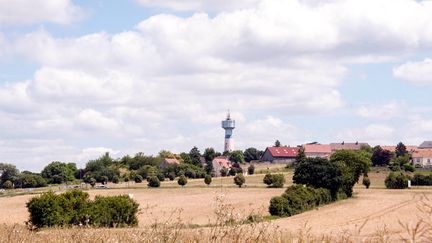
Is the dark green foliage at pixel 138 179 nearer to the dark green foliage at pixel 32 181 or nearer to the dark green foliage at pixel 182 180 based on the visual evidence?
the dark green foliage at pixel 182 180

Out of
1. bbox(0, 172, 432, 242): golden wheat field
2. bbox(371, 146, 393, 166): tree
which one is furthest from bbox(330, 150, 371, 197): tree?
bbox(371, 146, 393, 166): tree

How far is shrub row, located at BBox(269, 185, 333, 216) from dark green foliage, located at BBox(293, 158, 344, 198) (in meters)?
4.36

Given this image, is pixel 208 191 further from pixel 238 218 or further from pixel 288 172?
pixel 238 218

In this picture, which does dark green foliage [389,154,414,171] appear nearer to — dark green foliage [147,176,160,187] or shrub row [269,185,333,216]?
dark green foliage [147,176,160,187]

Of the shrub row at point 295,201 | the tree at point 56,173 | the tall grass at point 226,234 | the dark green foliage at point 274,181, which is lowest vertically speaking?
the shrub row at point 295,201

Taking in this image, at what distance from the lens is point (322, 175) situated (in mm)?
85562

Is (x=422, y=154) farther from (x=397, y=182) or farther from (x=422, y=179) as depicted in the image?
(x=397, y=182)

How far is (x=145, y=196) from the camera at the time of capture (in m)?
107

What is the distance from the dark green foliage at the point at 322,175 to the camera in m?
85.9

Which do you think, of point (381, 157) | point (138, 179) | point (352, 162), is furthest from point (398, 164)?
point (138, 179)

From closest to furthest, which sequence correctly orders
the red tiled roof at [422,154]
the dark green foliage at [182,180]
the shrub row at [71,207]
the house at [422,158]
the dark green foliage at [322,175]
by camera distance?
the shrub row at [71,207], the dark green foliage at [322,175], the dark green foliage at [182,180], the house at [422,158], the red tiled roof at [422,154]

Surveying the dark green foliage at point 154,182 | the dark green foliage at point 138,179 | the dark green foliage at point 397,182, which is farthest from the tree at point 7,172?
the dark green foliage at point 397,182

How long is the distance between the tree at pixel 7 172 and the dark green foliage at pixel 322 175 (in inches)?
3649

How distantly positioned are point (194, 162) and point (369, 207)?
367 ft
